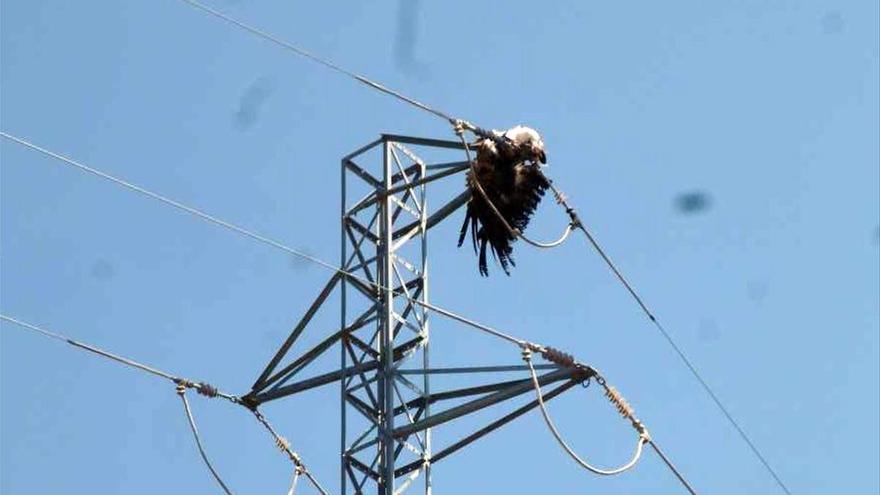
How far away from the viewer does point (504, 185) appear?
96.9 ft

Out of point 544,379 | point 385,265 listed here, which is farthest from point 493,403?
point 385,265

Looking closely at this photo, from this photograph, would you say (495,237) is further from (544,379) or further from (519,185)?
(544,379)

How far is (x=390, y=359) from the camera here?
28.4 meters

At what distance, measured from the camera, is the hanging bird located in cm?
2939

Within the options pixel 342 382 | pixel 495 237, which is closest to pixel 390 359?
pixel 342 382

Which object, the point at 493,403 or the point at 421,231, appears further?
the point at 421,231

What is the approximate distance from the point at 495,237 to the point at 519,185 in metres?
0.78

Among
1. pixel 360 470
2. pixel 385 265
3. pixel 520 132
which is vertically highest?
pixel 520 132

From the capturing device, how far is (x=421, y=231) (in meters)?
29.8

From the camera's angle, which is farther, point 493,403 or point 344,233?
point 344,233

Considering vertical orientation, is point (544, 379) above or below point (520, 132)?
below

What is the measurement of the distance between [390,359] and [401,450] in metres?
1.00

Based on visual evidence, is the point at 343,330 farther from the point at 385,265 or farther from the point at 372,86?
the point at 372,86

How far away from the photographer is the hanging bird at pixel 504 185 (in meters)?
29.4
